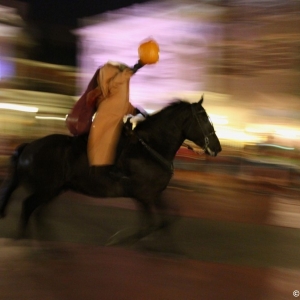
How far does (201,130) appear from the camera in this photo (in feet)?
18.3

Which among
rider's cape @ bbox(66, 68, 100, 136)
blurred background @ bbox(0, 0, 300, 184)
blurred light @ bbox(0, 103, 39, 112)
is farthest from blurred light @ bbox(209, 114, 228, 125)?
rider's cape @ bbox(66, 68, 100, 136)

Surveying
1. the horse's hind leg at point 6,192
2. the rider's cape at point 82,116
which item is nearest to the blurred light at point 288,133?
the rider's cape at point 82,116

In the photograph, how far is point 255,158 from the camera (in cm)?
1311

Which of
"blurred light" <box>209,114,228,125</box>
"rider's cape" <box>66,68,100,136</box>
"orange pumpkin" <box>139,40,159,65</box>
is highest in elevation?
"orange pumpkin" <box>139,40,159,65</box>

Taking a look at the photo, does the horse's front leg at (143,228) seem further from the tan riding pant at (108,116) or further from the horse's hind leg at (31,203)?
the horse's hind leg at (31,203)

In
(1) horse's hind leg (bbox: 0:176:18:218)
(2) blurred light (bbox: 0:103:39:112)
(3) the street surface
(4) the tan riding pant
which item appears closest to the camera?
(3) the street surface

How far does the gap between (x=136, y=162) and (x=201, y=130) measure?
947 mm

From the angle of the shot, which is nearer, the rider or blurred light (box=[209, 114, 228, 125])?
the rider

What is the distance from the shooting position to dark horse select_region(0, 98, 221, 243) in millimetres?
5539

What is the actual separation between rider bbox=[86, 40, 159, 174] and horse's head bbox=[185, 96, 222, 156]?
0.88m

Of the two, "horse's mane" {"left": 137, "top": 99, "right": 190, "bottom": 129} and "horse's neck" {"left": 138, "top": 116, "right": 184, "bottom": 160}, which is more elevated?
"horse's mane" {"left": 137, "top": 99, "right": 190, "bottom": 129}

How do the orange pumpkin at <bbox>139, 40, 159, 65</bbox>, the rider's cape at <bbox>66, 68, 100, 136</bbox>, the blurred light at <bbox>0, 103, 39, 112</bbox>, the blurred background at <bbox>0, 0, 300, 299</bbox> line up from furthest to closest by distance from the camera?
the blurred light at <bbox>0, 103, 39, 112</bbox> < the blurred background at <bbox>0, 0, 300, 299</bbox> < the rider's cape at <bbox>66, 68, 100, 136</bbox> < the orange pumpkin at <bbox>139, 40, 159, 65</bbox>

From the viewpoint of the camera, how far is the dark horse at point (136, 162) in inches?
218

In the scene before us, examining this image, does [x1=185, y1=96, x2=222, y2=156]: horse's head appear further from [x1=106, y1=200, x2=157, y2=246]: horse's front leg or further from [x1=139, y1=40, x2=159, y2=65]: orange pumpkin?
[x1=106, y1=200, x2=157, y2=246]: horse's front leg
